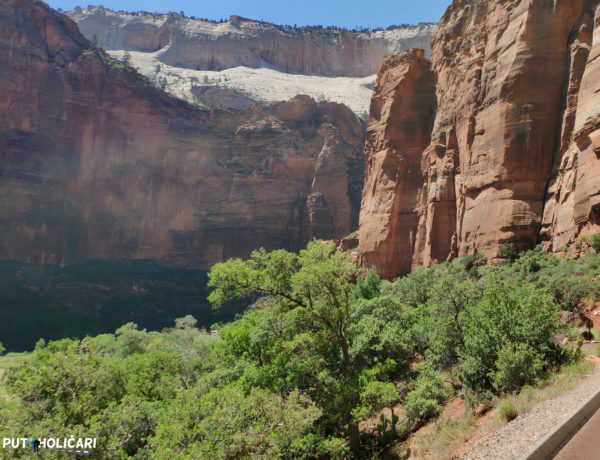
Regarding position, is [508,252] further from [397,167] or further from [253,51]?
[253,51]

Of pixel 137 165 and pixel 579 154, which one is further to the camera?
pixel 137 165

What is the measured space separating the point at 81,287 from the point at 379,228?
49.1 m

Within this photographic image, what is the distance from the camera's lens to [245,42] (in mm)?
131250

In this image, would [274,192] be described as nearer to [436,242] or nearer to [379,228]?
[379,228]

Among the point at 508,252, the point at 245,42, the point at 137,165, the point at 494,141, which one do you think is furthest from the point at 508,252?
the point at 245,42

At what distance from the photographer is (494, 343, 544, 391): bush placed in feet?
31.5

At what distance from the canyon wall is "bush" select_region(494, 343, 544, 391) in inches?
668

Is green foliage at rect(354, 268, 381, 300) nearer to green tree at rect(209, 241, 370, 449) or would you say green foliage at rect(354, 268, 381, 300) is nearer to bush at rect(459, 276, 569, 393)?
bush at rect(459, 276, 569, 393)

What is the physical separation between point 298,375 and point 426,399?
16.1ft

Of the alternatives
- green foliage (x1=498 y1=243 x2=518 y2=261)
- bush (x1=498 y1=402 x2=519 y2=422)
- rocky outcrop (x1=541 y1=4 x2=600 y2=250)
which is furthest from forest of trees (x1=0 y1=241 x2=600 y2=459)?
green foliage (x1=498 y1=243 x2=518 y2=261)

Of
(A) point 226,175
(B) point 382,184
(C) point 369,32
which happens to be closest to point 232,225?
(A) point 226,175

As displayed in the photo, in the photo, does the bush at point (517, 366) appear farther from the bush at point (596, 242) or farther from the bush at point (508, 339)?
the bush at point (596, 242)

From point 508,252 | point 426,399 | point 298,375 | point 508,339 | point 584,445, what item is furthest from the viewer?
point 508,252

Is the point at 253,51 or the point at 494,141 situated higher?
the point at 253,51
